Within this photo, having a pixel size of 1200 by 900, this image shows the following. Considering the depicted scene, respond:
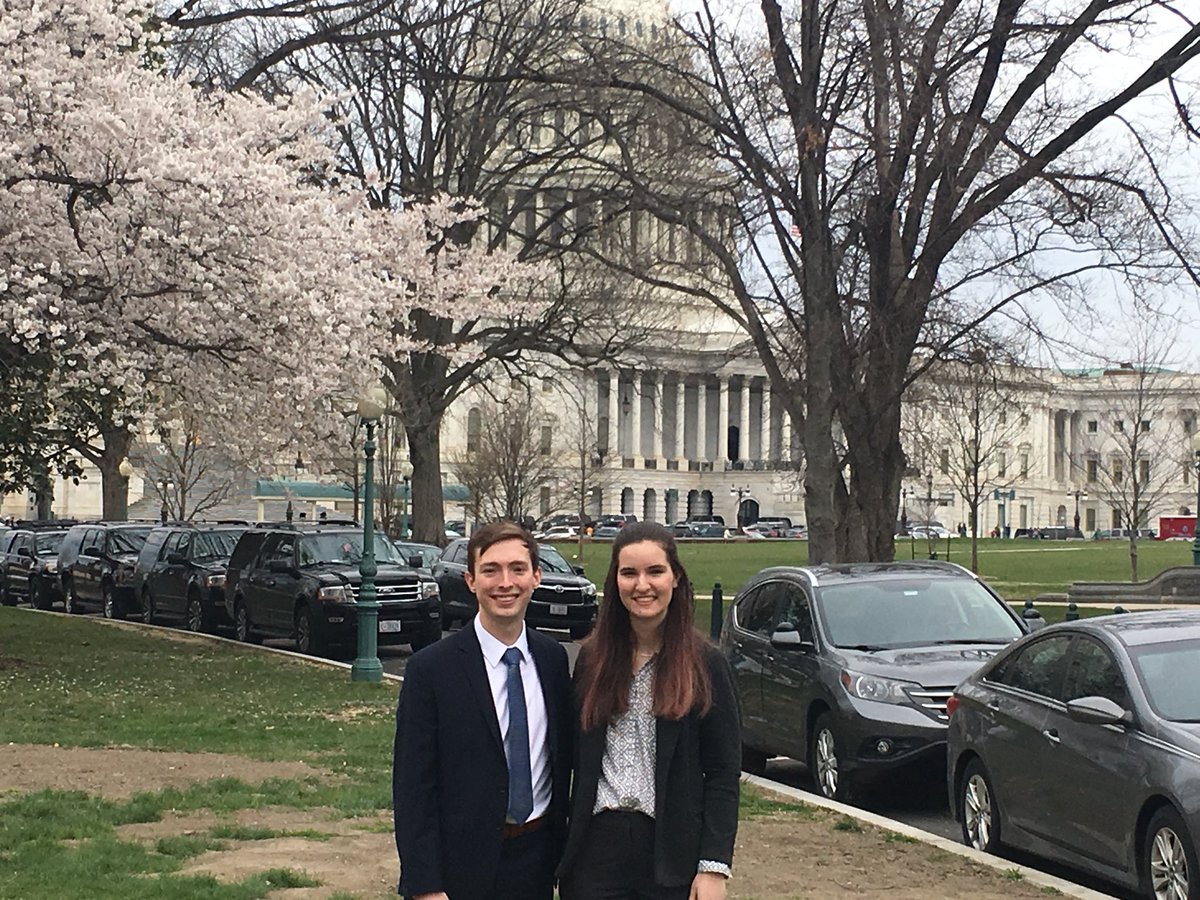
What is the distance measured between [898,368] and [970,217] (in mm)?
2308

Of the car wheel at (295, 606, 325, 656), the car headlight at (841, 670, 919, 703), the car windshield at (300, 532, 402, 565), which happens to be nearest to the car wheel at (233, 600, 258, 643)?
the car windshield at (300, 532, 402, 565)

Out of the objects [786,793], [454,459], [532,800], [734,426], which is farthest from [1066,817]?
[734,426]

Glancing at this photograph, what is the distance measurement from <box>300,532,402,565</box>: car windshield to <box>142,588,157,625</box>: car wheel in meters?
6.56

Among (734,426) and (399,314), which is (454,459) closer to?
(734,426)

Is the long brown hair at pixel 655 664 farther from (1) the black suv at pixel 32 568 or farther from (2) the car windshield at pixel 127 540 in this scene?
(1) the black suv at pixel 32 568

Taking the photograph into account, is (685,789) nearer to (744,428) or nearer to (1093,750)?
(1093,750)

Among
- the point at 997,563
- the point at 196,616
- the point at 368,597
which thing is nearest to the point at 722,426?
the point at 997,563

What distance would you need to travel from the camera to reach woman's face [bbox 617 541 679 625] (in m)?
5.16

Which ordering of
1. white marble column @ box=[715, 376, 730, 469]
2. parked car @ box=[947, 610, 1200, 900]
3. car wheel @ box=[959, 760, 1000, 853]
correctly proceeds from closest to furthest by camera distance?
parked car @ box=[947, 610, 1200, 900] → car wheel @ box=[959, 760, 1000, 853] → white marble column @ box=[715, 376, 730, 469]

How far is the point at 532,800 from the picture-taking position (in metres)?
5.10

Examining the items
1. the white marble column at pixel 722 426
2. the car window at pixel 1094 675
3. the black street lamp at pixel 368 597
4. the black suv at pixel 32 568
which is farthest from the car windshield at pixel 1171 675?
the white marble column at pixel 722 426

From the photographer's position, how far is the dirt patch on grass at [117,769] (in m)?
12.8

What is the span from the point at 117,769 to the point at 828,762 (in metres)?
5.06

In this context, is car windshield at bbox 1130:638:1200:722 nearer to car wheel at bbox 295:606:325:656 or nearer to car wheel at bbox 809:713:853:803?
car wheel at bbox 809:713:853:803
